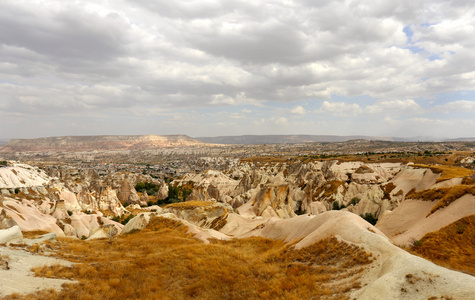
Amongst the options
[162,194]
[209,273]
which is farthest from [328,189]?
[209,273]

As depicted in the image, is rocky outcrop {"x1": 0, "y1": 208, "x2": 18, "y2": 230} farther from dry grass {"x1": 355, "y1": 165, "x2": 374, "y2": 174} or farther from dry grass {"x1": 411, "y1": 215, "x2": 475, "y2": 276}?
dry grass {"x1": 355, "y1": 165, "x2": 374, "y2": 174}

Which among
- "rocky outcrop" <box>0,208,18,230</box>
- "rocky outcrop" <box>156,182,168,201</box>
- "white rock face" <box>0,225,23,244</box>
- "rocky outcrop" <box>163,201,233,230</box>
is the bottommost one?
"rocky outcrop" <box>156,182,168,201</box>

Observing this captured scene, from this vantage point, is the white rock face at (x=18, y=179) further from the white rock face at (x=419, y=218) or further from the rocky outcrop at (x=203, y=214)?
the white rock face at (x=419, y=218)

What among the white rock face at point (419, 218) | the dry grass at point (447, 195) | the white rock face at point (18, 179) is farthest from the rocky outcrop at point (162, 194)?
the dry grass at point (447, 195)

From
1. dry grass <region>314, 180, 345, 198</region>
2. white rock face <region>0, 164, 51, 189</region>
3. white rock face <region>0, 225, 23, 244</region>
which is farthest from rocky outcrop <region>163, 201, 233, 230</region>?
white rock face <region>0, 164, 51, 189</region>

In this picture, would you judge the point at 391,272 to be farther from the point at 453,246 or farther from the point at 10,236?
the point at 10,236

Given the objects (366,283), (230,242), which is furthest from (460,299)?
(230,242)

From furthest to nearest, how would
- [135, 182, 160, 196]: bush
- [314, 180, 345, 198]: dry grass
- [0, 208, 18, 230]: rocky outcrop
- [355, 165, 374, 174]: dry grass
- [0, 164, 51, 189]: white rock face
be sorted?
[135, 182, 160, 196]: bush
[355, 165, 374, 174]: dry grass
[314, 180, 345, 198]: dry grass
[0, 164, 51, 189]: white rock face
[0, 208, 18, 230]: rocky outcrop
